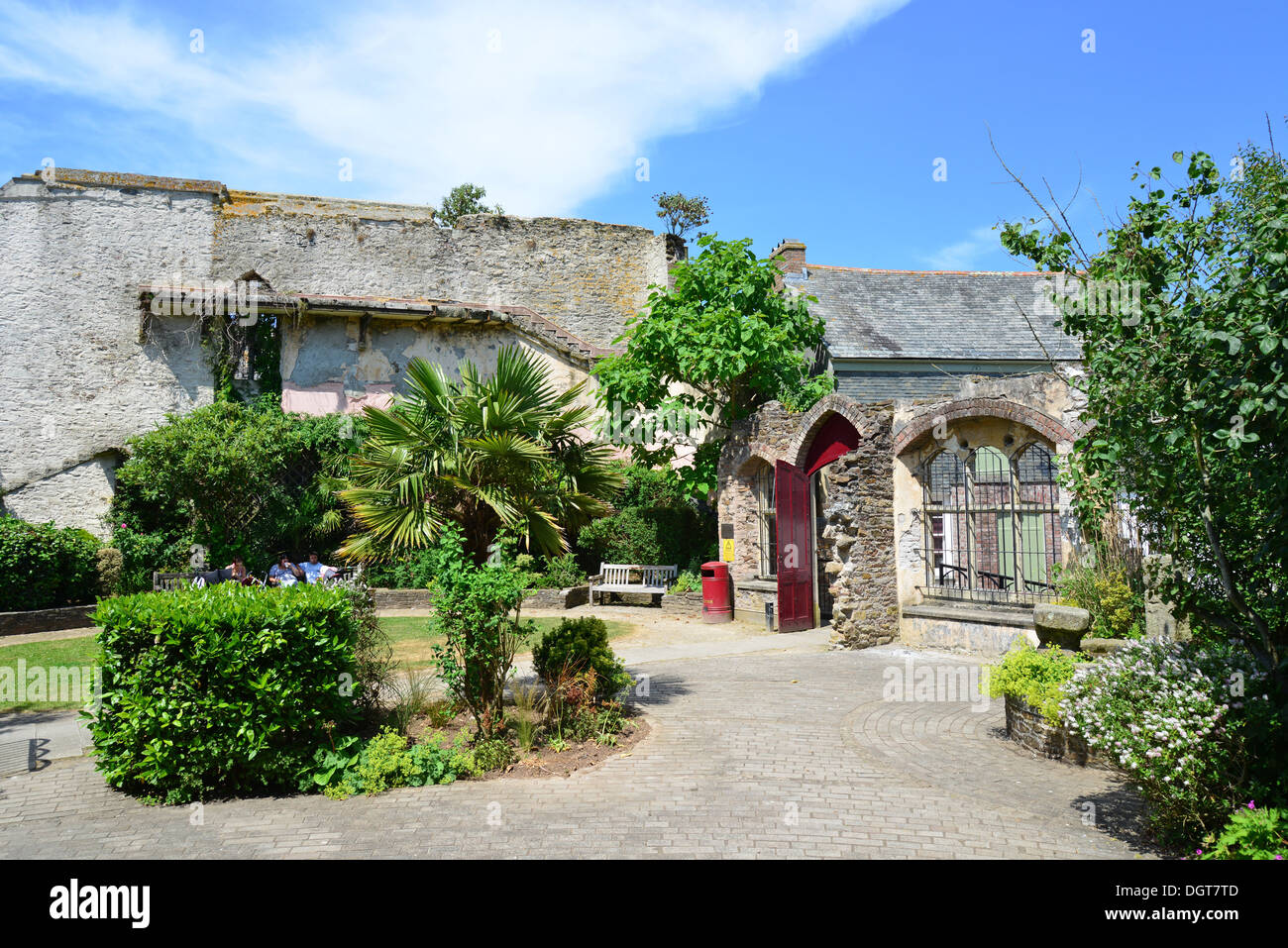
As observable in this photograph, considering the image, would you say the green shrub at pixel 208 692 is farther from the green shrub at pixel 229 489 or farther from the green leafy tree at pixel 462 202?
the green leafy tree at pixel 462 202

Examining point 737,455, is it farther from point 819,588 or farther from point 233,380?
point 233,380

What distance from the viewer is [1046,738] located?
22.6 ft

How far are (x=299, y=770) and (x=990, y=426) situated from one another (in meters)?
9.69

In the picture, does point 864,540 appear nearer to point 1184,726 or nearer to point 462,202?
point 1184,726

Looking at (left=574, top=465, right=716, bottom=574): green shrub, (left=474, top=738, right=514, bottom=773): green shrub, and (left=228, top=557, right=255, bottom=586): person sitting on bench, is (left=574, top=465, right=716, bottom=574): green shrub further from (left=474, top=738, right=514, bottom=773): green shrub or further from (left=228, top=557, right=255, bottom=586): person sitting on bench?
(left=474, top=738, right=514, bottom=773): green shrub

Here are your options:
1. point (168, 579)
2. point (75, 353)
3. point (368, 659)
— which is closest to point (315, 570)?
point (168, 579)

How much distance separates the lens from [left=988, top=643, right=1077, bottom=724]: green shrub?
676 centimetres

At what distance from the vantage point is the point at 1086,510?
19.2 feet

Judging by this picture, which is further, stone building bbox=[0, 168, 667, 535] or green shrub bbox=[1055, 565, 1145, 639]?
stone building bbox=[0, 168, 667, 535]

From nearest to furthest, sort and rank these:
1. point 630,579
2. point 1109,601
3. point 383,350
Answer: point 1109,601
point 630,579
point 383,350

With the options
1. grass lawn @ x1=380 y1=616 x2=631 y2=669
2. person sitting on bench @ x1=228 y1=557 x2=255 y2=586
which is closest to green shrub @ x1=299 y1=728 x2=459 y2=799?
grass lawn @ x1=380 y1=616 x2=631 y2=669

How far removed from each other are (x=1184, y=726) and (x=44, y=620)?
16.2m

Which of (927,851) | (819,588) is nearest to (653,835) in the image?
(927,851)

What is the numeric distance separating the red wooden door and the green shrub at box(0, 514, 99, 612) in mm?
12712
